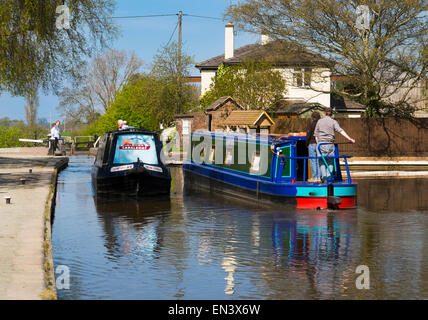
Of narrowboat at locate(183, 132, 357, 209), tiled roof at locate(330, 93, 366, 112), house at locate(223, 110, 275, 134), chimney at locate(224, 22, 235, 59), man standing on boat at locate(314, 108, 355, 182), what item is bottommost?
narrowboat at locate(183, 132, 357, 209)

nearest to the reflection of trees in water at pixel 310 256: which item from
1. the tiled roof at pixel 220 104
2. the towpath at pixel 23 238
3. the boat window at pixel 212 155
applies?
the towpath at pixel 23 238

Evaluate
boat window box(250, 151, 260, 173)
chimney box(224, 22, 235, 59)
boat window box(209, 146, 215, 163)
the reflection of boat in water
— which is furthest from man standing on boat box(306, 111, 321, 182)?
chimney box(224, 22, 235, 59)

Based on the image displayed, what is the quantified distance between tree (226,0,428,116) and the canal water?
55.1 feet

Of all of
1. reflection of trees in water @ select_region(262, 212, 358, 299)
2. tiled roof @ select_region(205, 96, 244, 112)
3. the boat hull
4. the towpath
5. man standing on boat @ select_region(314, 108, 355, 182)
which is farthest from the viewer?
tiled roof @ select_region(205, 96, 244, 112)

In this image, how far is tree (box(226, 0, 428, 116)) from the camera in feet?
108

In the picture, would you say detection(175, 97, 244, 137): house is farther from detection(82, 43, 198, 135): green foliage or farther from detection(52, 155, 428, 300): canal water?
detection(52, 155, 428, 300): canal water

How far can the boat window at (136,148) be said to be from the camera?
18500 mm

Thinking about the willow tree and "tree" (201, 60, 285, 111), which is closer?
the willow tree

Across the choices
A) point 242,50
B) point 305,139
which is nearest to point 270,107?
point 242,50

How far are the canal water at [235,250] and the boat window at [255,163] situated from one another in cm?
100

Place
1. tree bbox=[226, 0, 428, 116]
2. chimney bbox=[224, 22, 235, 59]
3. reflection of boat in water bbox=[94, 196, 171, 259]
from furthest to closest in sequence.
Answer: chimney bbox=[224, 22, 235, 59], tree bbox=[226, 0, 428, 116], reflection of boat in water bbox=[94, 196, 171, 259]

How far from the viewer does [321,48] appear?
3394 cm

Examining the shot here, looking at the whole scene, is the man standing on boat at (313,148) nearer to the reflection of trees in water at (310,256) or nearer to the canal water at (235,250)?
the canal water at (235,250)

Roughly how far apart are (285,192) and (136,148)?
467 centimetres
